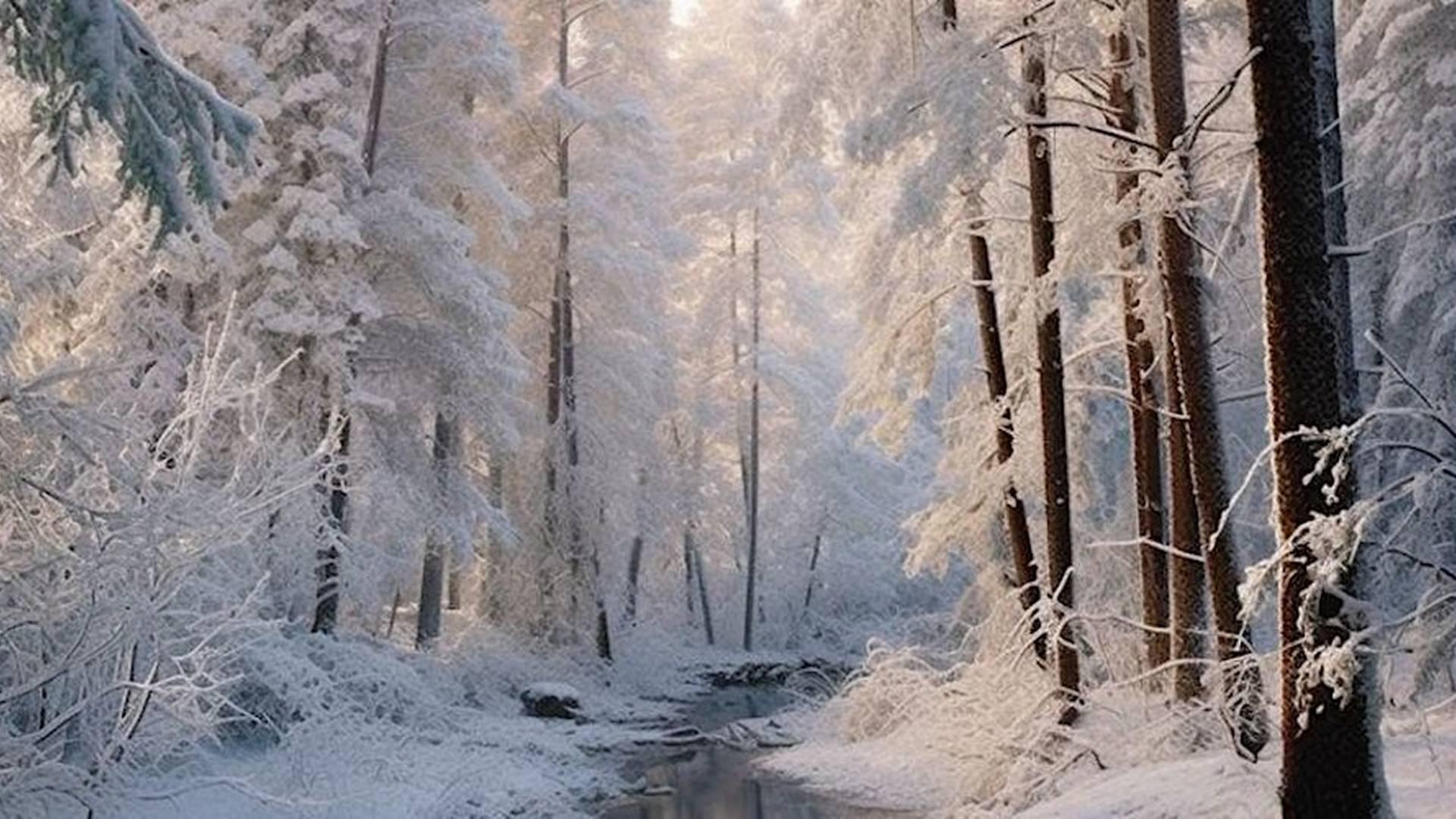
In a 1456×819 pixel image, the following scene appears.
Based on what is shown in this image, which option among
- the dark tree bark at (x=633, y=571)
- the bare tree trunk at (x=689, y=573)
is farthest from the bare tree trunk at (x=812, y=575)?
the dark tree bark at (x=633, y=571)

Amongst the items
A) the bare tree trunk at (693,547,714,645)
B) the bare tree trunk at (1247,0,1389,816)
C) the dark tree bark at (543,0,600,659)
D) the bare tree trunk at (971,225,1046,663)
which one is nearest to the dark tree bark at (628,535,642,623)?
the bare tree trunk at (693,547,714,645)

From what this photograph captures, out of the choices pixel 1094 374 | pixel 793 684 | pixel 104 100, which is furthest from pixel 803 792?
pixel 793 684

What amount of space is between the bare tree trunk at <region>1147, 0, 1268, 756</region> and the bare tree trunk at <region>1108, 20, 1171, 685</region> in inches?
65.5

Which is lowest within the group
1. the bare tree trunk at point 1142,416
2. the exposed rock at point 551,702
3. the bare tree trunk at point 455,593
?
the exposed rock at point 551,702

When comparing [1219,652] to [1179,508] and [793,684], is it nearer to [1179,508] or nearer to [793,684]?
[1179,508]

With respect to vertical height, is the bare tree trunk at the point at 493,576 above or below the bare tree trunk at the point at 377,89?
below

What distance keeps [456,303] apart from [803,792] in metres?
8.57

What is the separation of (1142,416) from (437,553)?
12.9 meters

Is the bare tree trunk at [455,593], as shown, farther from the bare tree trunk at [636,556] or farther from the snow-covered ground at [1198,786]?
the snow-covered ground at [1198,786]

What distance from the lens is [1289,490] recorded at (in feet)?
18.8

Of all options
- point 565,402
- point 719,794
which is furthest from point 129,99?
point 565,402

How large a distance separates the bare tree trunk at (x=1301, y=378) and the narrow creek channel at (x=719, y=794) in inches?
276

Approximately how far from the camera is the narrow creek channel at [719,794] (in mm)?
13469

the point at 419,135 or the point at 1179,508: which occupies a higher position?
the point at 419,135
